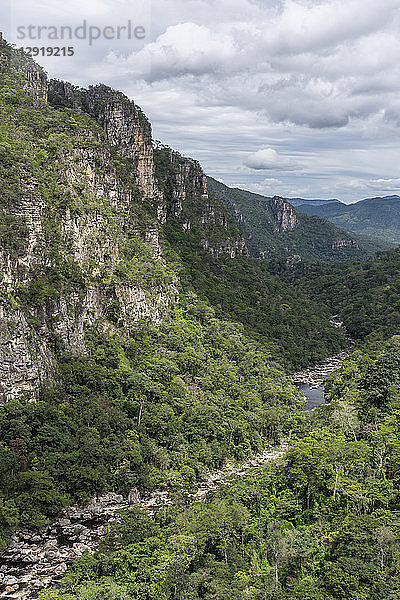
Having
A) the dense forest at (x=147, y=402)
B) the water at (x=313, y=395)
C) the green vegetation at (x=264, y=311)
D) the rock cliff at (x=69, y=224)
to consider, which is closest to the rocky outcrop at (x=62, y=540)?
the dense forest at (x=147, y=402)

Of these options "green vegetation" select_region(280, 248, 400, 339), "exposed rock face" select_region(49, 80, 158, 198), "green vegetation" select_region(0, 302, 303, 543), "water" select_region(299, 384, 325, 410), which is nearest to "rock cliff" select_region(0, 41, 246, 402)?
"exposed rock face" select_region(49, 80, 158, 198)

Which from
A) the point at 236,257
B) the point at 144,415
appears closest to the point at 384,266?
the point at 236,257

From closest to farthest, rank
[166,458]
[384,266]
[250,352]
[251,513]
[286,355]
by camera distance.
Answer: [251,513] → [166,458] → [250,352] → [286,355] → [384,266]

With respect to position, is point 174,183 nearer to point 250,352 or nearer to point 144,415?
point 250,352

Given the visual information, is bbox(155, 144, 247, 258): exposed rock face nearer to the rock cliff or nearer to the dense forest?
the rock cliff

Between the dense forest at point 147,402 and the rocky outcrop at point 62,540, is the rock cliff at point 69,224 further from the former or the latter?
the rocky outcrop at point 62,540

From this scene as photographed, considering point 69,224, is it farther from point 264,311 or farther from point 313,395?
point 264,311
